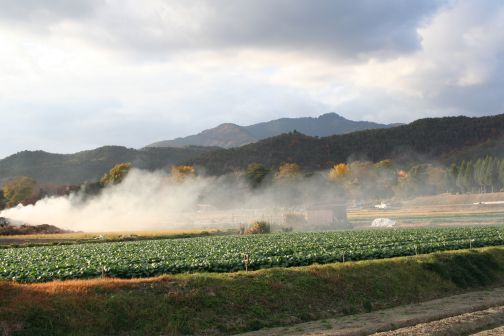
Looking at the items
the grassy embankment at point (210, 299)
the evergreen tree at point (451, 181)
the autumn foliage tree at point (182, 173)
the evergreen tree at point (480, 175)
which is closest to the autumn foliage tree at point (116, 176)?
the autumn foliage tree at point (182, 173)

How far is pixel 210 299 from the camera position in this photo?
22.8 meters

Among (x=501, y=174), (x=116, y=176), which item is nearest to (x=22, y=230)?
(x=116, y=176)

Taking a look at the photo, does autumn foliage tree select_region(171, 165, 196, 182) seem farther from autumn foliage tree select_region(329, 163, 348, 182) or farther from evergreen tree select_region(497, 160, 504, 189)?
evergreen tree select_region(497, 160, 504, 189)

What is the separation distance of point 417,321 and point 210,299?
28.9ft

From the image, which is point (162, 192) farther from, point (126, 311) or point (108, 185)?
point (126, 311)

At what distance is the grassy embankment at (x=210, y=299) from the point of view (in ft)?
65.2

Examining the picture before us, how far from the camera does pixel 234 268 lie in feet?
97.0

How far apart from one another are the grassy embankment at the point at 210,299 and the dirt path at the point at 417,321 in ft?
3.41

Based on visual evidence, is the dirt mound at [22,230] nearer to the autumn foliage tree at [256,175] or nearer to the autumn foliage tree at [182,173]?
the autumn foliage tree at [182,173]

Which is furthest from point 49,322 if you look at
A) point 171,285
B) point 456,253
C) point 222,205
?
point 222,205

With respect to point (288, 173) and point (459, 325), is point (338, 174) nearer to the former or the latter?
point (288, 173)

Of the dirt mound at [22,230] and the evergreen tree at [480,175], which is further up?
the evergreen tree at [480,175]

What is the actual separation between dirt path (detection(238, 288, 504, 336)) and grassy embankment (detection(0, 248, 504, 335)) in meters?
1.04

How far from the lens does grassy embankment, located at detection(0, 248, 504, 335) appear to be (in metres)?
19.9
